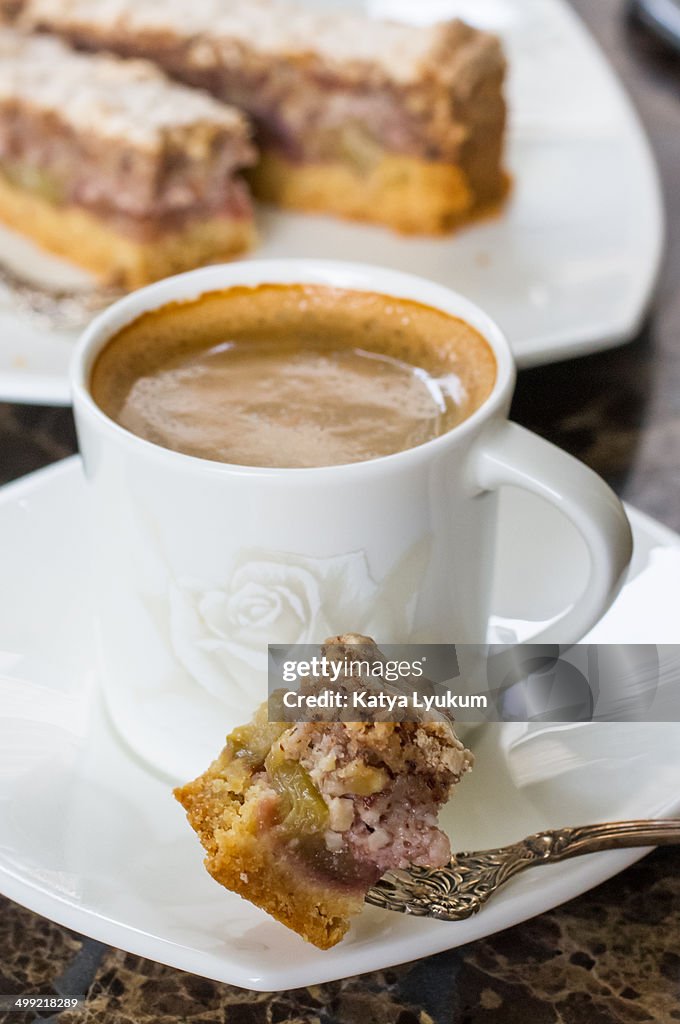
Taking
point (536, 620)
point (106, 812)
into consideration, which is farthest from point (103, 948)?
point (536, 620)

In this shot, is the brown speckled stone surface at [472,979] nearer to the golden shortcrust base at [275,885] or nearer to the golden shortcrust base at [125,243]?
the golden shortcrust base at [275,885]

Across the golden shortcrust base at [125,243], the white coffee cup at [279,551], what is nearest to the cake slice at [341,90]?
the golden shortcrust base at [125,243]

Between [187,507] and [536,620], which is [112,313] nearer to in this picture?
[187,507]

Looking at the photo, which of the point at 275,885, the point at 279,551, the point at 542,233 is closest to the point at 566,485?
the point at 279,551

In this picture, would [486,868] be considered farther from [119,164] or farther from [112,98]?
[112,98]

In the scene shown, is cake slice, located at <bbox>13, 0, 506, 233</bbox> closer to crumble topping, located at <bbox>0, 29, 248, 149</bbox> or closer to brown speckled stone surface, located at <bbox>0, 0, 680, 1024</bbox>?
crumble topping, located at <bbox>0, 29, 248, 149</bbox>
